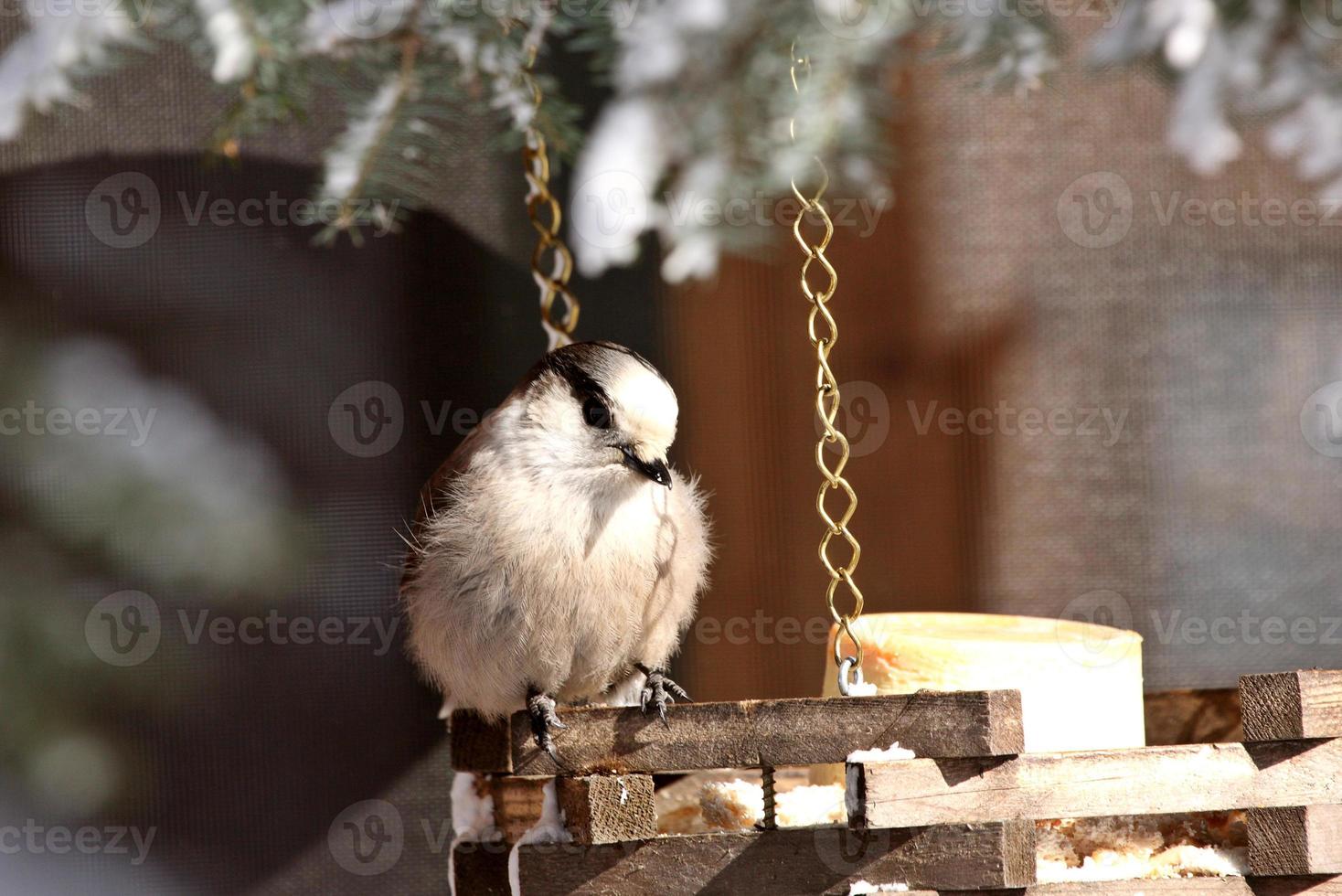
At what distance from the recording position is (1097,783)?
907 millimetres

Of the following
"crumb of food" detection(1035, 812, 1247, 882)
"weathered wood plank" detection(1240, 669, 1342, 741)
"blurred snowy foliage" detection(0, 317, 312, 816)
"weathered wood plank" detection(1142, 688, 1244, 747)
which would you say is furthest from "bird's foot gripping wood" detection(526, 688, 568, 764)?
"blurred snowy foliage" detection(0, 317, 312, 816)

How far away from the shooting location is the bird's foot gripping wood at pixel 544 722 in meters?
1.01

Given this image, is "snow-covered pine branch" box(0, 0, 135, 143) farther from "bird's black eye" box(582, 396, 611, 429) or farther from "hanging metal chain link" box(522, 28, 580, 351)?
"bird's black eye" box(582, 396, 611, 429)

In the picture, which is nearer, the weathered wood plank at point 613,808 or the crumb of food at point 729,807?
the weathered wood plank at point 613,808

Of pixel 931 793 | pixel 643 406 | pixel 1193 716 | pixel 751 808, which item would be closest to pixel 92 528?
pixel 643 406

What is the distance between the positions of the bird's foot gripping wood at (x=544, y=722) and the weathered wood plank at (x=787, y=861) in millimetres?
79

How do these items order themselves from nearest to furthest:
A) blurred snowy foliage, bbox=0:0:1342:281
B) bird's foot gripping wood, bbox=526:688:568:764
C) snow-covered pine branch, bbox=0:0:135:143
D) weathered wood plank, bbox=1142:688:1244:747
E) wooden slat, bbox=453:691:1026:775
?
1. wooden slat, bbox=453:691:1026:775
2. bird's foot gripping wood, bbox=526:688:568:764
3. weathered wood plank, bbox=1142:688:1244:747
4. blurred snowy foliage, bbox=0:0:1342:281
5. snow-covered pine branch, bbox=0:0:135:143

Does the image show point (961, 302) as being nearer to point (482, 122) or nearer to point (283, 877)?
point (482, 122)

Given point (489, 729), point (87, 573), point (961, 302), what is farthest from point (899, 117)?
point (87, 573)

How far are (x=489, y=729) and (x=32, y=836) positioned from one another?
1015 mm

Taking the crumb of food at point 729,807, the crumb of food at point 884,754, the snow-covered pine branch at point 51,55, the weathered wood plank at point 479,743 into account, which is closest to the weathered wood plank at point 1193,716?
the crumb of food at point 729,807

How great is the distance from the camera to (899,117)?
6.65 ft

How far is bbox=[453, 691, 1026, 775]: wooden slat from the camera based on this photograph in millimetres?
881

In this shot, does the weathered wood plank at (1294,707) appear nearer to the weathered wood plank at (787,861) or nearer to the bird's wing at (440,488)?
the weathered wood plank at (787,861)
